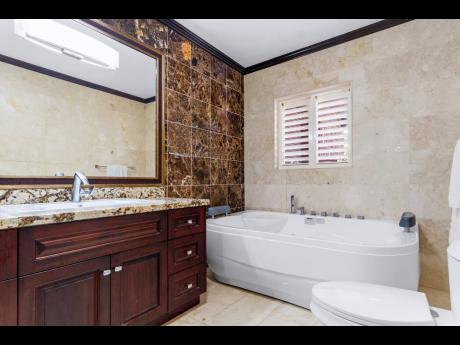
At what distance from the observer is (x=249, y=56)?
10.3ft

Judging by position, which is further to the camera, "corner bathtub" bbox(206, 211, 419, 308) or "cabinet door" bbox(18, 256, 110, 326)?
"corner bathtub" bbox(206, 211, 419, 308)

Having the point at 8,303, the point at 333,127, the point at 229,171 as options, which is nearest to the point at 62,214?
the point at 8,303

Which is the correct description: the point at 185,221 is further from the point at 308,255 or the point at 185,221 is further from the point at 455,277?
the point at 455,277

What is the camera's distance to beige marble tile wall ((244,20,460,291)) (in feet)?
7.22

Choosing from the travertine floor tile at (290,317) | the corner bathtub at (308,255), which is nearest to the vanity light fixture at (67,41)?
the corner bathtub at (308,255)

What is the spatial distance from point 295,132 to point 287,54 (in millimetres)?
931

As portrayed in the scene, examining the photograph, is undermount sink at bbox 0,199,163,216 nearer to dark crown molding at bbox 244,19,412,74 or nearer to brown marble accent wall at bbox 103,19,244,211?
brown marble accent wall at bbox 103,19,244,211

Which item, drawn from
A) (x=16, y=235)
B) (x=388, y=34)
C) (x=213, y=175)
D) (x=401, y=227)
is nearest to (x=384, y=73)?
(x=388, y=34)

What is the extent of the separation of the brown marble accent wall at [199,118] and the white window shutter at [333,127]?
101cm

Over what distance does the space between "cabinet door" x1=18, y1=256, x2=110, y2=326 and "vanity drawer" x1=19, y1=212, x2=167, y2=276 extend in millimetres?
44

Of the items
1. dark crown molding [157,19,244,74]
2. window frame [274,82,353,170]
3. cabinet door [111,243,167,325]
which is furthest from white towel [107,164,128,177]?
window frame [274,82,353,170]

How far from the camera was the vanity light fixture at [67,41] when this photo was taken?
157 cm

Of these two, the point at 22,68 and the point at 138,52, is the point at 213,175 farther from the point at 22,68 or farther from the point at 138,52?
the point at 22,68

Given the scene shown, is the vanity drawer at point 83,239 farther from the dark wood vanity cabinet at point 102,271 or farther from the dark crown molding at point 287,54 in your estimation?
the dark crown molding at point 287,54
